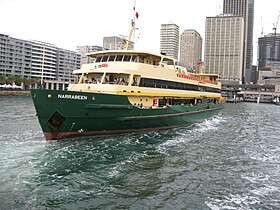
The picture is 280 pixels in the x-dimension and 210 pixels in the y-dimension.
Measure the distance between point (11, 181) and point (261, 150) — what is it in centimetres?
1481

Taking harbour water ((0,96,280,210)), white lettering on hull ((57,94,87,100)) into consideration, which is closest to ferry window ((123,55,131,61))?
white lettering on hull ((57,94,87,100))

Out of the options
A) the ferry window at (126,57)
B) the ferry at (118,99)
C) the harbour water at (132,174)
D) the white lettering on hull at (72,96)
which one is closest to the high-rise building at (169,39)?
the ferry at (118,99)

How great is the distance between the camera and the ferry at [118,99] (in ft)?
50.5

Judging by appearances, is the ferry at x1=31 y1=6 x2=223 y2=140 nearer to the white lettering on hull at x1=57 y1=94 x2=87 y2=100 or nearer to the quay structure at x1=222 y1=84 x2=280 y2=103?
the white lettering on hull at x1=57 y1=94 x2=87 y2=100

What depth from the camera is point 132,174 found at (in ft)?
36.2

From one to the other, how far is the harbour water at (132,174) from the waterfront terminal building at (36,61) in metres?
83.8

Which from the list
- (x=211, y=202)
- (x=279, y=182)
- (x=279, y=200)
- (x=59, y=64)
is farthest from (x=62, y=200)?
(x=59, y=64)

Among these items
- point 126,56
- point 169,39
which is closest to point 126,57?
point 126,56

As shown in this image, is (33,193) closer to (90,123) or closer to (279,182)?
(90,123)

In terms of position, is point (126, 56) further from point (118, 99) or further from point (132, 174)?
point (132, 174)

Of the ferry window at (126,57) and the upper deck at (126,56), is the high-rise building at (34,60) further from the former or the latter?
the ferry window at (126,57)

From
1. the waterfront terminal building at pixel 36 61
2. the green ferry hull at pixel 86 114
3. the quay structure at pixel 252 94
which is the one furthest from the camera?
the quay structure at pixel 252 94

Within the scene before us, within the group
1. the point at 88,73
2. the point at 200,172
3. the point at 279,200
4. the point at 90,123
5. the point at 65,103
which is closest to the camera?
the point at 279,200

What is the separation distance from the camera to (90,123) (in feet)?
53.7
